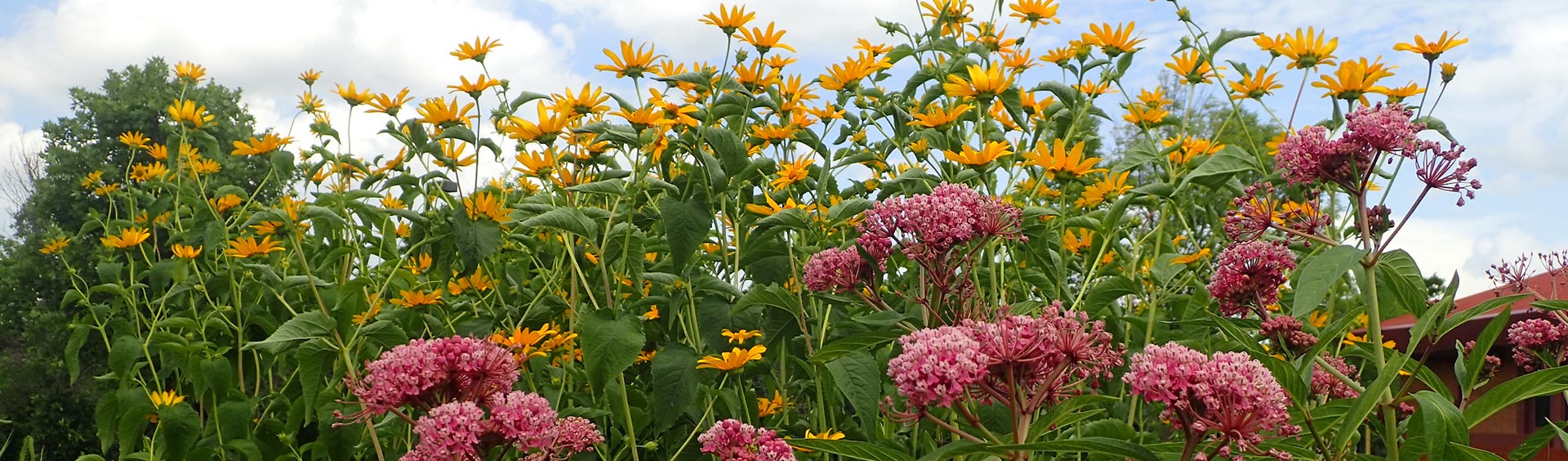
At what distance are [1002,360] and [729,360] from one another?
3.68ft

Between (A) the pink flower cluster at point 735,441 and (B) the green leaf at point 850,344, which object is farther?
(A) the pink flower cluster at point 735,441

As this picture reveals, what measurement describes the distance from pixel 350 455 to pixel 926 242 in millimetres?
2122

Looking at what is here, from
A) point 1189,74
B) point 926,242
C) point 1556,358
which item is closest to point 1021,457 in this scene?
point 926,242

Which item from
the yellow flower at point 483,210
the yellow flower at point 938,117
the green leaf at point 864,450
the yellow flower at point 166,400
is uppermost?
the yellow flower at point 938,117

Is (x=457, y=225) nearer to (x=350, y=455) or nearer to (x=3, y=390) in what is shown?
(x=350, y=455)

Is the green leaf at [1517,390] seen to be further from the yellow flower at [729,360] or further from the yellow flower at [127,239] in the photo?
the yellow flower at [127,239]

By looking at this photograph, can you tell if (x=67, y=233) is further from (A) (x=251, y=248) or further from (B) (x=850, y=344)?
(B) (x=850, y=344)

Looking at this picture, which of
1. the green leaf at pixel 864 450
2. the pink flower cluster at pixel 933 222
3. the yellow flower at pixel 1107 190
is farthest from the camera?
the yellow flower at pixel 1107 190

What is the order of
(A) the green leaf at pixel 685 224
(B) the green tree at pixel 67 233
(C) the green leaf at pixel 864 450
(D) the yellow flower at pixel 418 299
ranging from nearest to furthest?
(C) the green leaf at pixel 864 450 → (A) the green leaf at pixel 685 224 → (D) the yellow flower at pixel 418 299 → (B) the green tree at pixel 67 233

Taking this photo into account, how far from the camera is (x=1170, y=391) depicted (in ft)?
3.99

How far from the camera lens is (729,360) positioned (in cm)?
230

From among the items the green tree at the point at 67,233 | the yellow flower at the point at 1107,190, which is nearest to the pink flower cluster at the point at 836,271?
the yellow flower at the point at 1107,190

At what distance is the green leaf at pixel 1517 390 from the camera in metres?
1.35

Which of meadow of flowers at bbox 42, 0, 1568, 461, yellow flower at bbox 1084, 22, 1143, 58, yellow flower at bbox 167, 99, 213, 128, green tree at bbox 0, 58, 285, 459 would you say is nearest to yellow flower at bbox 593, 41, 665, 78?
meadow of flowers at bbox 42, 0, 1568, 461
